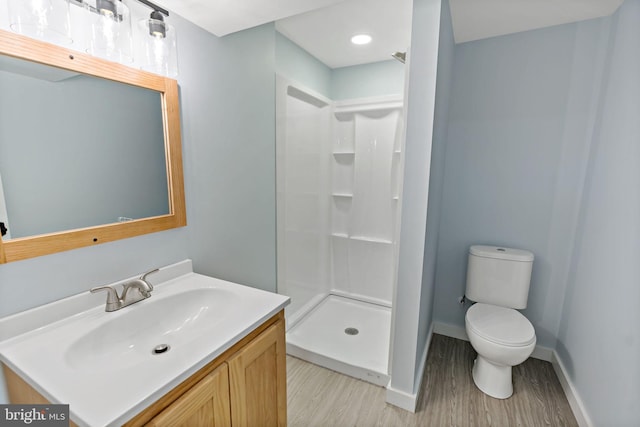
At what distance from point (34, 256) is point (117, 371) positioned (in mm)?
540

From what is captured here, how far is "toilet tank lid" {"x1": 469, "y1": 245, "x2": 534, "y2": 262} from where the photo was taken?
79.8 inches

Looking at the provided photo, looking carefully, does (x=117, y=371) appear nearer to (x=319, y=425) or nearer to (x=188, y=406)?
(x=188, y=406)

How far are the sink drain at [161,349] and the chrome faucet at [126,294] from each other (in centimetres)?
23

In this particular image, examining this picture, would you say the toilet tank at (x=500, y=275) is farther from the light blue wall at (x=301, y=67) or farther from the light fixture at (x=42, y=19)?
the light fixture at (x=42, y=19)

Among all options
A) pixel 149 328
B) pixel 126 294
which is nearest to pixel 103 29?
pixel 126 294

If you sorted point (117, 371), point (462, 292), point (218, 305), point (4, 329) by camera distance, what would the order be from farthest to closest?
point (462, 292) < point (218, 305) < point (4, 329) < point (117, 371)

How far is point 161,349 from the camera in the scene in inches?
44.6

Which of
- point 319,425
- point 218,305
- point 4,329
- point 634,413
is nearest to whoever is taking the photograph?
point 4,329

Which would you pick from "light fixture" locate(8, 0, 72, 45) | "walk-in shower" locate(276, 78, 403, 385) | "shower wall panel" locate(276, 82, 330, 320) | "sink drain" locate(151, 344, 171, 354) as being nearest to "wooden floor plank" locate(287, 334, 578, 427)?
"walk-in shower" locate(276, 78, 403, 385)

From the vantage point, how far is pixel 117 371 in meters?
0.84

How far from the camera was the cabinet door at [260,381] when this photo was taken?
1082mm

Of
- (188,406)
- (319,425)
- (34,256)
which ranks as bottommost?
(319,425)

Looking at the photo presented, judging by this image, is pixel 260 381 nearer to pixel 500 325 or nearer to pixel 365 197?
pixel 500 325

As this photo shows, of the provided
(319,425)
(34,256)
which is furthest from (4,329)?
(319,425)
